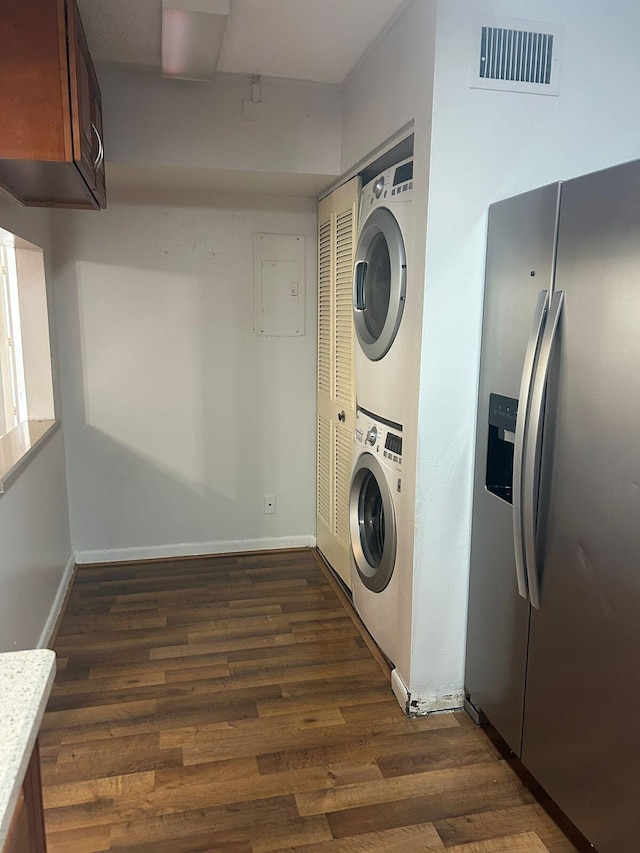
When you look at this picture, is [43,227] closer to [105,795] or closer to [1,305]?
[1,305]

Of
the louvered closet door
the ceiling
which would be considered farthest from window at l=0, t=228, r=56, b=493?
the louvered closet door

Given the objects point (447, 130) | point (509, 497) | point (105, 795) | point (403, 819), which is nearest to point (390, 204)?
point (447, 130)

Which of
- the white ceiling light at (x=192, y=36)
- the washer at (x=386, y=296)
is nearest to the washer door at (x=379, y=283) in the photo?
the washer at (x=386, y=296)

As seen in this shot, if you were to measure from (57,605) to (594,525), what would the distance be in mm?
2434

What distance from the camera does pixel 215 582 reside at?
3.35 metres

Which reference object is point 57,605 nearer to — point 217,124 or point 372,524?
point 372,524

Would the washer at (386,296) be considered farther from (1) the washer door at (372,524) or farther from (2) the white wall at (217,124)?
(2) the white wall at (217,124)

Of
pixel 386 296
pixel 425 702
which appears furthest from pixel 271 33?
pixel 425 702

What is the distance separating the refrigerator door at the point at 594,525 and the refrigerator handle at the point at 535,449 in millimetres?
22

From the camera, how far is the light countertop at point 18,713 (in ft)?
2.43

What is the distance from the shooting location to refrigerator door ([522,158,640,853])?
142 cm

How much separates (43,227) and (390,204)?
1737mm

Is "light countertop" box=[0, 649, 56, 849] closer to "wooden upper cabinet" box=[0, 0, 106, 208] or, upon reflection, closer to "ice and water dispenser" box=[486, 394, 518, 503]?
"wooden upper cabinet" box=[0, 0, 106, 208]

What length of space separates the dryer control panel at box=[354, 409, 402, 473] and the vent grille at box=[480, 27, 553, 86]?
120cm
